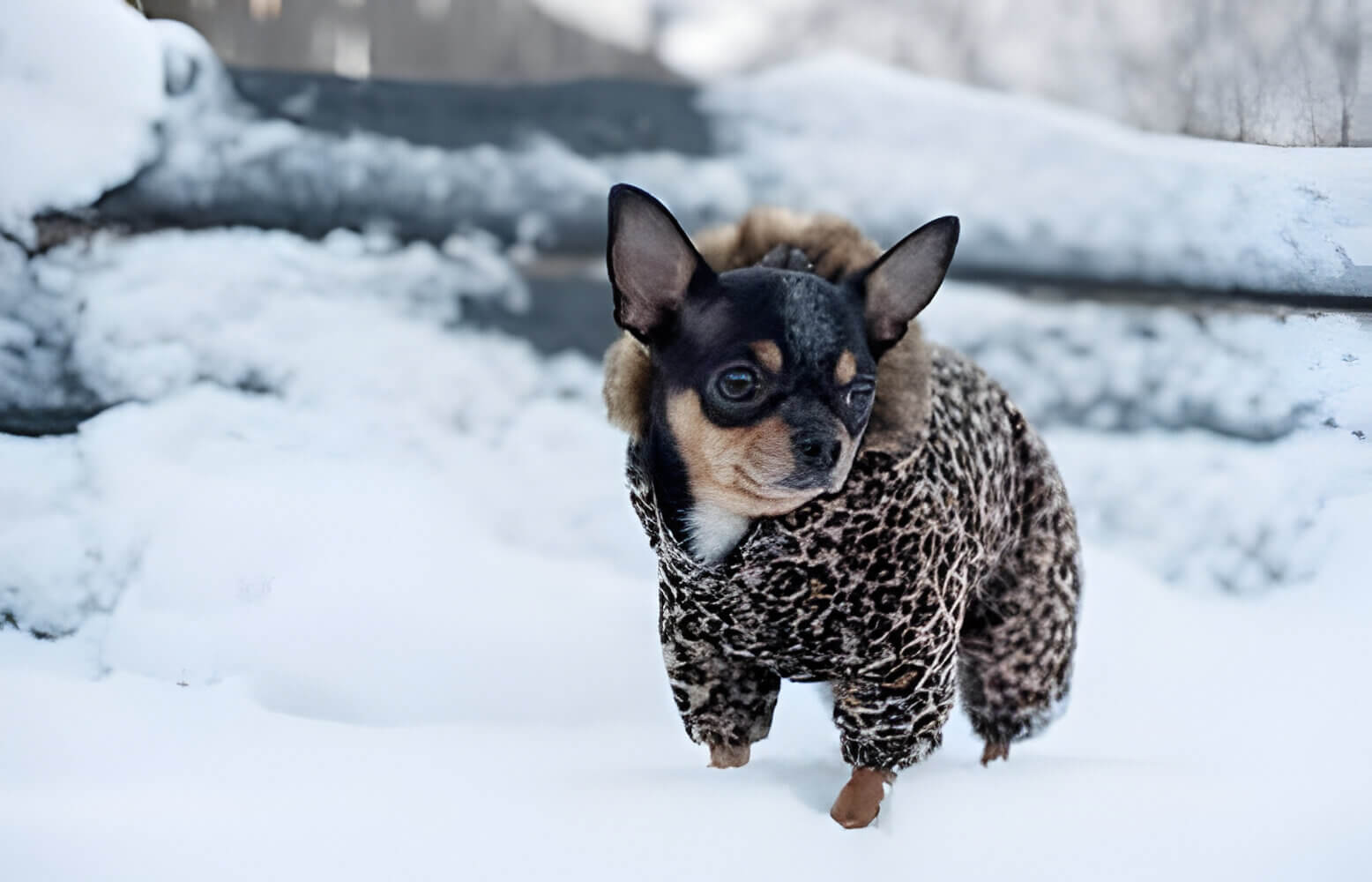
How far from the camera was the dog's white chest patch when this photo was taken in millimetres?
860

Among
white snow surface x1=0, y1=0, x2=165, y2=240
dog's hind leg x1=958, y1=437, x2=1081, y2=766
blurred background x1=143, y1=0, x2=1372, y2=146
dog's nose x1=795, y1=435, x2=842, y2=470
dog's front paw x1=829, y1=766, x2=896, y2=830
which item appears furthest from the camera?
blurred background x1=143, y1=0, x2=1372, y2=146

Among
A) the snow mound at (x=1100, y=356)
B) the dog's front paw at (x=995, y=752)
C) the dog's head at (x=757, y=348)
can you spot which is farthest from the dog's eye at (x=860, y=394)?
the snow mound at (x=1100, y=356)

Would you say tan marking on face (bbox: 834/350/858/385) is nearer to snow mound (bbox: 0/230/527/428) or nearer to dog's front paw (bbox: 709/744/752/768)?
dog's front paw (bbox: 709/744/752/768)

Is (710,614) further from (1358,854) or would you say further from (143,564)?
(143,564)

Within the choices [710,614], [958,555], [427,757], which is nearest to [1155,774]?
[958,555]

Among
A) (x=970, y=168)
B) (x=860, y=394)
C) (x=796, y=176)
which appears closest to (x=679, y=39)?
(x=796, y=176)

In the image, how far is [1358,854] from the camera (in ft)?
3.17

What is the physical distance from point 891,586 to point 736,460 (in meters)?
0.16

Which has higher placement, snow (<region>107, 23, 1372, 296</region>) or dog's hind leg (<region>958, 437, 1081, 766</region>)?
snow (<region>107, 23, 1372, 296</region>)

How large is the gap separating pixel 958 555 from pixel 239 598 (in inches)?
33.1

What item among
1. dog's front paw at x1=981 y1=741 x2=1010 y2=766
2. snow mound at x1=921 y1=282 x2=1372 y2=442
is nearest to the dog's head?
dog's front paw at x1=981 y1=741 x2=1010 y2=766

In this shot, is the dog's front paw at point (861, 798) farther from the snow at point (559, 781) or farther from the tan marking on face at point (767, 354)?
the tan marking on face at point (767, 354)

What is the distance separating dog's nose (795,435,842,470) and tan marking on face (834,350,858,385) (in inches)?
2.1

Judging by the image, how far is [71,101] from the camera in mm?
Result: 1371
